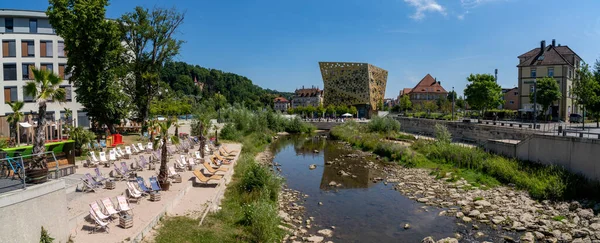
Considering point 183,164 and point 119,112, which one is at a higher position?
point 119,112

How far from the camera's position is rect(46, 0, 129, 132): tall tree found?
80.4 feet

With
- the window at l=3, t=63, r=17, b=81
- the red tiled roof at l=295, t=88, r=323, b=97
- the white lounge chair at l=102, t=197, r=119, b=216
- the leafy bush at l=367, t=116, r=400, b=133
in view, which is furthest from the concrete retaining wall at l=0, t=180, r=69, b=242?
the red tiled roof at l=295, t=88, r=323, b=97

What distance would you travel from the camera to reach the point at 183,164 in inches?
742

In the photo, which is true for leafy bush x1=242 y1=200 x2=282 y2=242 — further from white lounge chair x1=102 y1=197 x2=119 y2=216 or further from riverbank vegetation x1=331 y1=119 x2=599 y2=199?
riverbank vegetation x1=331 y1=119 x2=599 y2=199

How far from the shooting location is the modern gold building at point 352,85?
256ft

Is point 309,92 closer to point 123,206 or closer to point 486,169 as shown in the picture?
point 486,169

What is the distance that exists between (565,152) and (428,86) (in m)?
74.6

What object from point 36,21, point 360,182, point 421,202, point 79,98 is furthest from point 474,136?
point 36,21

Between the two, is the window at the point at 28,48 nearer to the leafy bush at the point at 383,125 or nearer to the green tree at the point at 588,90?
the leafy bush at the point at 383,125

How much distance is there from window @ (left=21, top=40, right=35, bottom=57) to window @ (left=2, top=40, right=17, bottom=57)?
0.66 metres

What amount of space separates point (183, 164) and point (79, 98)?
1287 cm

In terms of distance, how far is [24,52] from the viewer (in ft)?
117

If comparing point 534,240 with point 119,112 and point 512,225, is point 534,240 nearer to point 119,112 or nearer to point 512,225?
point 512,225

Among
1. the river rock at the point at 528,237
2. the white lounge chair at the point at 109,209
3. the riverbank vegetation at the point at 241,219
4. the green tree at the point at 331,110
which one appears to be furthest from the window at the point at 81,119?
the green tree at the point at 331,110
